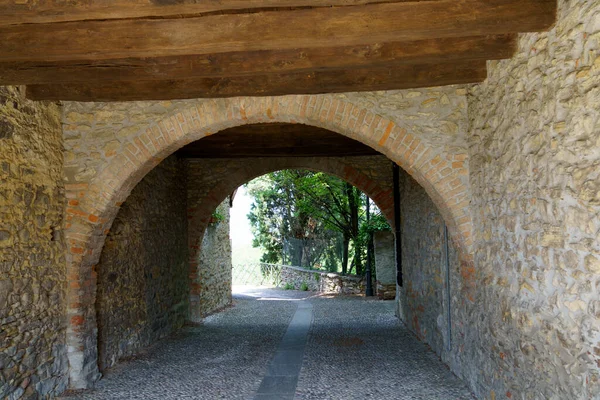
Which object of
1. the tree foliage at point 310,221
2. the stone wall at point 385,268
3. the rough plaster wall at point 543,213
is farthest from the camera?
the tree foliage at point 310,221

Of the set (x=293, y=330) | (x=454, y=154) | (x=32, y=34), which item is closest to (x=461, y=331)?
(x=454, y=154)

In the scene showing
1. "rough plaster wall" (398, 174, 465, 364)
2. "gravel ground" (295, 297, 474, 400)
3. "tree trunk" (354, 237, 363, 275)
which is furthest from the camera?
"tree trunk" (354, 237, 363, 275)

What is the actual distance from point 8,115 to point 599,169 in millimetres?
4127

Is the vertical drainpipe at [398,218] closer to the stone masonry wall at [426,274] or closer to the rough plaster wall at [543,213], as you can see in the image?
the stone masonry wall at [426,274]

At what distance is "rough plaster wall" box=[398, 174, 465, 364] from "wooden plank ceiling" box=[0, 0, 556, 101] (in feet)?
7.23

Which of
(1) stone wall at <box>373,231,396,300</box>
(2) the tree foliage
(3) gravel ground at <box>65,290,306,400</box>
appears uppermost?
(2) the tree foliage

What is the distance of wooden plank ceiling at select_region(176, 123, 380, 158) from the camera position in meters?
6.90

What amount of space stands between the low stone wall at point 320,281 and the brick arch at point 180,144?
9530 millimetres

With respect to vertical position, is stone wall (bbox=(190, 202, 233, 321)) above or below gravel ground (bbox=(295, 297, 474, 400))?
above

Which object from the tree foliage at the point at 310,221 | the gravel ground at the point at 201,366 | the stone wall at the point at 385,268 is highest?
the tree foliage at the point at 310,221

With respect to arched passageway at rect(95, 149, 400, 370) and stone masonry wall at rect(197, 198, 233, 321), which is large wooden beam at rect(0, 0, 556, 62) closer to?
arched passageway at rect(95, 149, 400, 370)

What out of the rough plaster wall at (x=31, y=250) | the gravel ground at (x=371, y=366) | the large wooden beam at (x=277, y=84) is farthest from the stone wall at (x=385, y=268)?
the rough plaster wall at (x=31, y=250)

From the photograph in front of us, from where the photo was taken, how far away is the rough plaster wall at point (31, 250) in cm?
377

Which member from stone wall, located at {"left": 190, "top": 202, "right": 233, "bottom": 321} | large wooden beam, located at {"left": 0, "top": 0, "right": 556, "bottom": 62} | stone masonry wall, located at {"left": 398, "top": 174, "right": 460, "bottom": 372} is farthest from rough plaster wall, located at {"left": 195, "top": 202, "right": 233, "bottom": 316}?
large wooden beam, located at {"left": 0, "top": 0, "right": 556, "bottom": 62}
